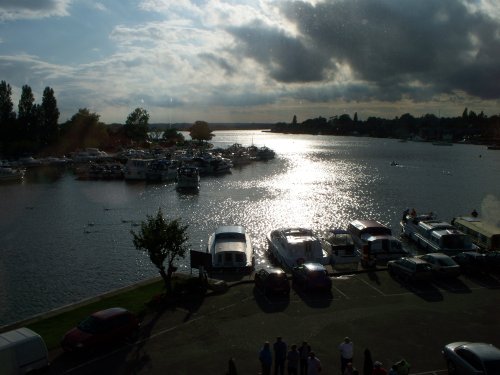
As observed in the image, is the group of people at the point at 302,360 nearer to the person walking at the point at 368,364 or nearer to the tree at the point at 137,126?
the person walking at the point at 368,364

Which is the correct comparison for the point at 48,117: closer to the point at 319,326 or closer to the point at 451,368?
the point at 319,326

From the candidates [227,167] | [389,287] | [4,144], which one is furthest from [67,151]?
[389,287]

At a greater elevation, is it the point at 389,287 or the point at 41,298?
the point at 389,287

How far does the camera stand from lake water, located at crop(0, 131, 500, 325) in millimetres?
33094

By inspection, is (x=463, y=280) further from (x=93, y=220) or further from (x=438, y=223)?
(x=93, y=220)

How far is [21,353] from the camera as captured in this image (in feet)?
49.8

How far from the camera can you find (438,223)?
39.3 meters

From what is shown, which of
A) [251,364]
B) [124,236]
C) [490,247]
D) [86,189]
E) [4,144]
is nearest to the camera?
[251,364]

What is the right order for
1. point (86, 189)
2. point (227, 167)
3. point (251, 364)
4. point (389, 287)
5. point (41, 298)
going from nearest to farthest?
1. point (251, 364)
2. point (389, 287)
3. point (41, 298)
4. point (86, 189)
5. point (227, 167)

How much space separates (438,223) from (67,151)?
423 feet

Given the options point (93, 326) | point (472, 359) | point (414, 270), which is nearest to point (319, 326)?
point (472, 359)

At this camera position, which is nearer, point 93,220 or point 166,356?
point 166,356

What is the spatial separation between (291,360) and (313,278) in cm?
886

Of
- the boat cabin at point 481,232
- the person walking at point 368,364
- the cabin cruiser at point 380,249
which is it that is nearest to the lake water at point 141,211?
the boat cabin at point 481,232
